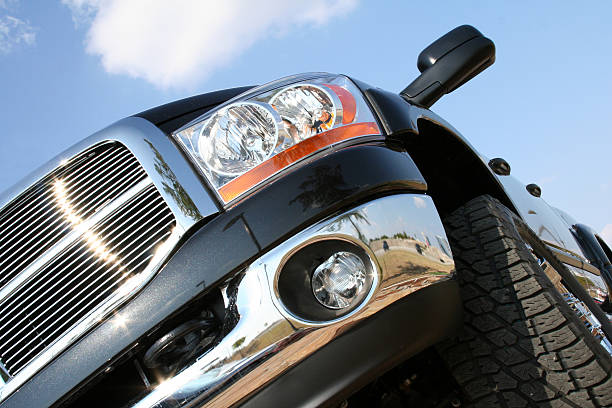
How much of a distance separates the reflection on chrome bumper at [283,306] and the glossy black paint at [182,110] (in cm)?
63

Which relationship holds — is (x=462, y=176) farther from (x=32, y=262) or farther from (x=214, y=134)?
(x=32, y=262)

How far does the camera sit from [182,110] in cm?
181

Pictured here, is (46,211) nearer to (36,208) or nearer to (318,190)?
(36,208)

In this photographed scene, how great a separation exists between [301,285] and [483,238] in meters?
0.83

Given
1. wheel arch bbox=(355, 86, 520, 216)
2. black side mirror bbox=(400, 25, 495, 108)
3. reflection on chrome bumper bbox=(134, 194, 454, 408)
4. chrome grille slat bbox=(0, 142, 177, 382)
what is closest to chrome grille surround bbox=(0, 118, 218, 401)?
chrome grille slat bbox=(0, 142, 177, 382)

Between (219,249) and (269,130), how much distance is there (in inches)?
14.3

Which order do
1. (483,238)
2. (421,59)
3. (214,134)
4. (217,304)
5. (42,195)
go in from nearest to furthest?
(217,304)
(214,134)
(42,195)
(483,238)
(421,59)

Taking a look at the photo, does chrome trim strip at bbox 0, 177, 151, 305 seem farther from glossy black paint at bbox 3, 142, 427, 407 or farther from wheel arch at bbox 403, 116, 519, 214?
wheel arch at bbox 403, 116, 519, 214

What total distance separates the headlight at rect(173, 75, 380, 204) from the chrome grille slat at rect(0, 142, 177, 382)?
0.19 meters

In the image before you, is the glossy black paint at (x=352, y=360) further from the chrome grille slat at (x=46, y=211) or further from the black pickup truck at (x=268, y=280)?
the chrome grille slat at (x=46, y=211)

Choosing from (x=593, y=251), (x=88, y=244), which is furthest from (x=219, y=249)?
(x=593, y=251)

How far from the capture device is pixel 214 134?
1504 millimetres

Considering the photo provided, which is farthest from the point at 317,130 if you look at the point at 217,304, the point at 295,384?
the point at 295,384

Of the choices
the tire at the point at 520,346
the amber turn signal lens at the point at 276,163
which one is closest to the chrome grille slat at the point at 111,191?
the amber turn signal lens at the point at 276,163
